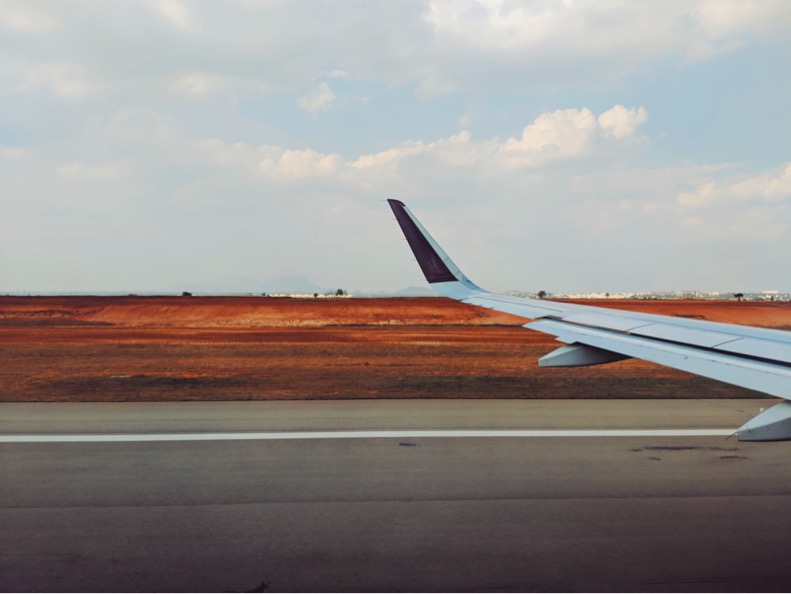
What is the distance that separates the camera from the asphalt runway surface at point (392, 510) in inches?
149

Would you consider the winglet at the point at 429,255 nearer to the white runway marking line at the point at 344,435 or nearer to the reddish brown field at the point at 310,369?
the white runway marking line at the point at 344,435

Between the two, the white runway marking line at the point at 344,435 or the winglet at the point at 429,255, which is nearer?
the white runway marking line at the point at 344,435

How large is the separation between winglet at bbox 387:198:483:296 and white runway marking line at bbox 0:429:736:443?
2172 millimetres

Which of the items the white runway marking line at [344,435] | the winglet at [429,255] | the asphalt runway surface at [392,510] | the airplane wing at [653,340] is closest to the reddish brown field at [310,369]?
the winglet at [429,255]

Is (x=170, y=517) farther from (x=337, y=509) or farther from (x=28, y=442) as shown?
(x=28, y=442)

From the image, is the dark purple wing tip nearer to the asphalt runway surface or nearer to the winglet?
the winglet

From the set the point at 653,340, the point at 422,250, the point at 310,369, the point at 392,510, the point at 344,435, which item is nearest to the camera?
the point at 392,510

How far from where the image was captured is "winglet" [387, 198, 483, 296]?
786 cm

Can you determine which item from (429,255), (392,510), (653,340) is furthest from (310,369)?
(653,340)

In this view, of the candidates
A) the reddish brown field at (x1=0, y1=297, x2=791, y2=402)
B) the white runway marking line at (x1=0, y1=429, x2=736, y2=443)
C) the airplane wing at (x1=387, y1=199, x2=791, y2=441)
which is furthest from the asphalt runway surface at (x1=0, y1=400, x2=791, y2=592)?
the reddish brown field at (x1=0, y1=297, x2=791, y2=402)

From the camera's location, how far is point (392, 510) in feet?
16.0

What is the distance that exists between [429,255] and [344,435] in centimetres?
270

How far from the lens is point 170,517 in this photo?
185 inches

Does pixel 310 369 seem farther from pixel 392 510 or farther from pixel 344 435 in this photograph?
pixel 392 510
